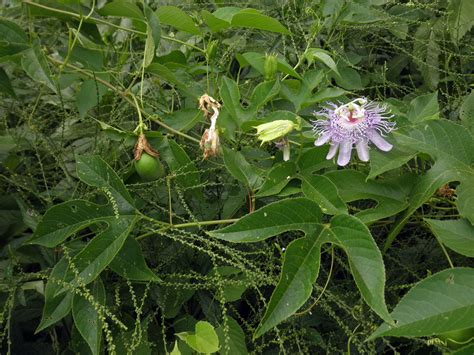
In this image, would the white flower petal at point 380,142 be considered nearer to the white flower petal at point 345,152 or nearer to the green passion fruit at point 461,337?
the white flower petal at point 345,152

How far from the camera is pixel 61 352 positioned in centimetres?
105

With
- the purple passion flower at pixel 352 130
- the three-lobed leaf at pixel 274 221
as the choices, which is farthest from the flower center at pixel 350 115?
the three-lobed leaf at pixel 274 221

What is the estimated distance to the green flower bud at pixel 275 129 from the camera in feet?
2.83

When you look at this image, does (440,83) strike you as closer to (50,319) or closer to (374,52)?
(374,52)

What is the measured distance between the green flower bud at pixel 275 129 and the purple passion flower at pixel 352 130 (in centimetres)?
4

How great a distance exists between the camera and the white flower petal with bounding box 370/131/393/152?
2.77ft

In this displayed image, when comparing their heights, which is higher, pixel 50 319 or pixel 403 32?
pixel 403 32

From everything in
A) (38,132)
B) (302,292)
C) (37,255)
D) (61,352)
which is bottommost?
(61,352)

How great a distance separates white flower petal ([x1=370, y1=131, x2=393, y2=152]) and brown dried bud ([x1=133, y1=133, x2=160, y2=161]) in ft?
0.94

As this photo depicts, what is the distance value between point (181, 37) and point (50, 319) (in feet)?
1.99

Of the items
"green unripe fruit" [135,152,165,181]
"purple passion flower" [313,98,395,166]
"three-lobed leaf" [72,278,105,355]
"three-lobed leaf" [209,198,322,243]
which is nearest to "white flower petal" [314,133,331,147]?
"purple passion flower" [313,98,395,166]

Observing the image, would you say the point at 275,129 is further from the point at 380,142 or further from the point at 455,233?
the point at 455,233

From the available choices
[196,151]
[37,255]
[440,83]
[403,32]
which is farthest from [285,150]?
[440,83]

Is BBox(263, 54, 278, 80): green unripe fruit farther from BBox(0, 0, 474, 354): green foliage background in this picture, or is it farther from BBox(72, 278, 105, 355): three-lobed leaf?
BBox(72, 278, 105, 355): three-lobed leaf
